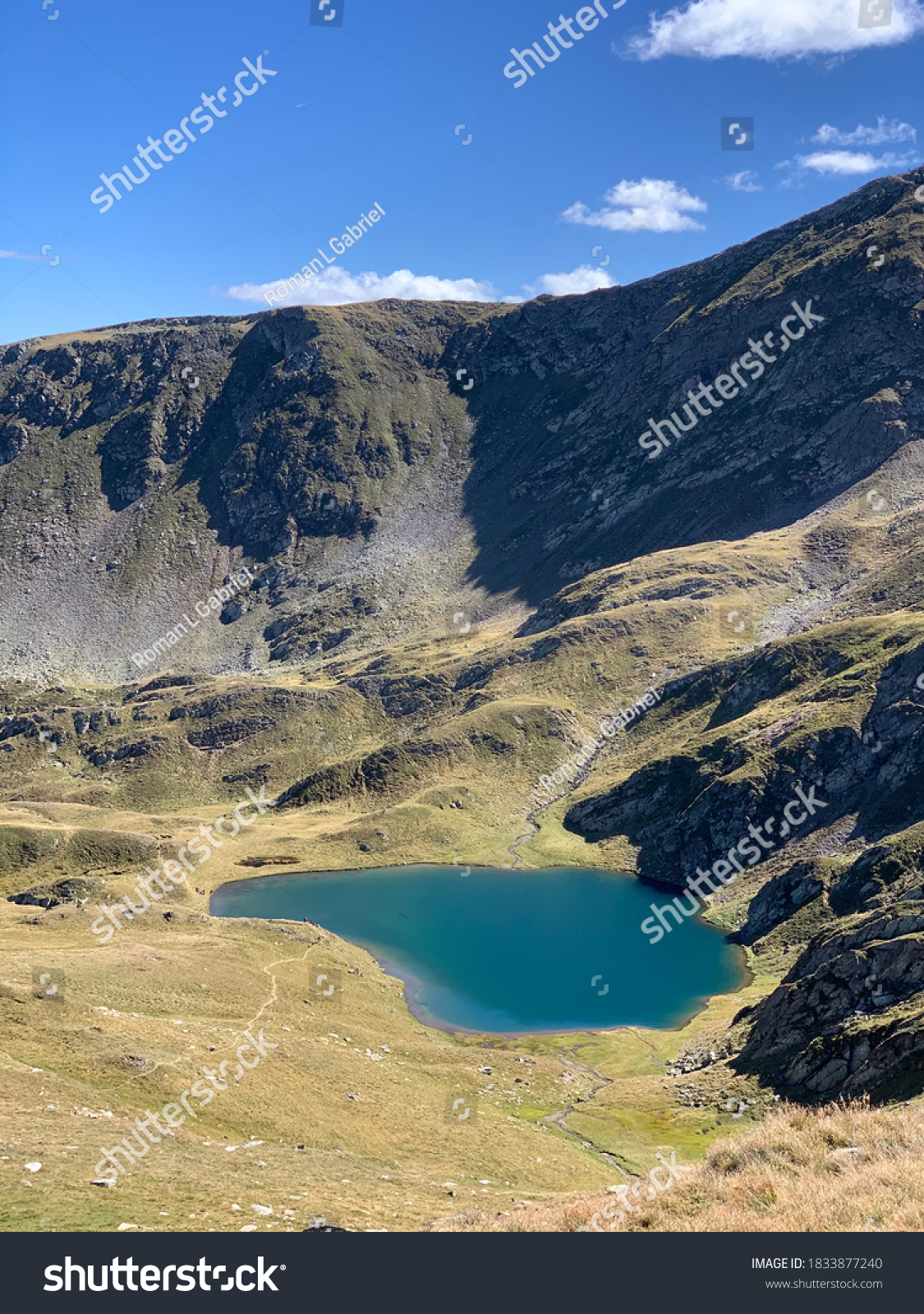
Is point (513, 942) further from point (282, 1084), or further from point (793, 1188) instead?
point (793, 1188)

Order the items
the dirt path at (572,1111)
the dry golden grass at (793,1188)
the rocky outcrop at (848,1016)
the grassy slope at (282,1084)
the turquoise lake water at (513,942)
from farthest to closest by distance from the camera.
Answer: the turquoise lake water at (513,942) < the dirt path at (572,1111) < the rocky outcrop at (848,1016) < the grassy slope at (282,1084) < the dry golden grass at (793,1188)

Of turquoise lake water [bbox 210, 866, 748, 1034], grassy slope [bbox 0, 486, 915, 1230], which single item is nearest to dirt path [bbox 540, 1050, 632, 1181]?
grassy slope [bbox 0, 486, 915, 1230]

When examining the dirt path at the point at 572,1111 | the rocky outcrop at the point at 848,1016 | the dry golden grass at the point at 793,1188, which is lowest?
the dirt path at the point at 572,1111

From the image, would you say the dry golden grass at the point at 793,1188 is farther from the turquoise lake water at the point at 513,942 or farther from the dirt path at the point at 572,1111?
the turquoise lake water at the point at 513,942

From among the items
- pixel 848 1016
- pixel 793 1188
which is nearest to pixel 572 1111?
pixel 848 1016

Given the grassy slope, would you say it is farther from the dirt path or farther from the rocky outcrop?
the rocky outcrop

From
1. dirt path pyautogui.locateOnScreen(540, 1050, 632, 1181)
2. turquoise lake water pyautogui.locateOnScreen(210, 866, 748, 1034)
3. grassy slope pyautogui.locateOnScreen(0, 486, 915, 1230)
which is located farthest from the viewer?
Result: turquoise lake water pyautogui.locateOnScreen(210, 866, 748, 1034)

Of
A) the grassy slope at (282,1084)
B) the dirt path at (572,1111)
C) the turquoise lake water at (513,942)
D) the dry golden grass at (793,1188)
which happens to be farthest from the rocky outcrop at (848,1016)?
the turquoise lake water at (513,942)

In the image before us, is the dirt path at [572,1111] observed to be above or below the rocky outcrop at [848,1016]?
below
